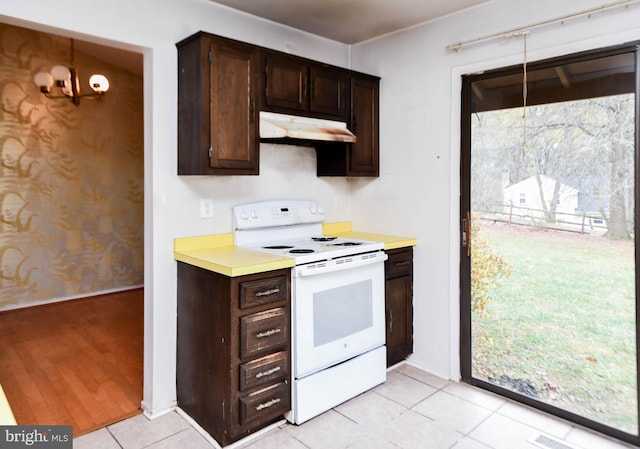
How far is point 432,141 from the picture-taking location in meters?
3.00

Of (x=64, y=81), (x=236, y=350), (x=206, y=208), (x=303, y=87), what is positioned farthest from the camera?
(x=64, y=81)

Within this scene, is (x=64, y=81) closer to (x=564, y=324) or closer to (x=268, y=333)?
(x=268, y=333)

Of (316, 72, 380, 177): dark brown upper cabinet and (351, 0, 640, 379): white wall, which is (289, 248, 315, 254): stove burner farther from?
(351, 0, 640, 379): white wall

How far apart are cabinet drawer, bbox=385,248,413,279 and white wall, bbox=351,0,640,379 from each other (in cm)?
7

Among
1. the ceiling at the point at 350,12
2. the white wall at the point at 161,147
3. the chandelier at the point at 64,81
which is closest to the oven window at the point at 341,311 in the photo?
the white wall at the point at 161,147

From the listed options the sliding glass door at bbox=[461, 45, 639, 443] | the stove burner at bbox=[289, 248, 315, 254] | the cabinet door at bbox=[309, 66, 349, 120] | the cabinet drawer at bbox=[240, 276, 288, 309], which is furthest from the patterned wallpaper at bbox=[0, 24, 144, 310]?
the sliding glass door at bbox=[461, 45, 639, 443]

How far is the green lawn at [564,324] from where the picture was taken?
228 centimetres

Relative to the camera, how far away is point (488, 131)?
2.76 meters

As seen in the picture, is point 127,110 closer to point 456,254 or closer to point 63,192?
point 63,192

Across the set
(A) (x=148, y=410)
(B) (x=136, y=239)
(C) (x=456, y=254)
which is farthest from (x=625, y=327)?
(B) (x=136, y=239)

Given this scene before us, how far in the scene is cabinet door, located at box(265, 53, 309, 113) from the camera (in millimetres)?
2605

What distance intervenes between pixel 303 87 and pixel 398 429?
6.96 feet

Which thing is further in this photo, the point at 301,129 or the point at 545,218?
the point at 301,129

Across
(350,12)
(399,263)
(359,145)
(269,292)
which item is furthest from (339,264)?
(350,12)
